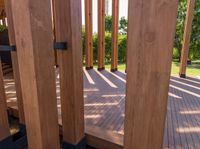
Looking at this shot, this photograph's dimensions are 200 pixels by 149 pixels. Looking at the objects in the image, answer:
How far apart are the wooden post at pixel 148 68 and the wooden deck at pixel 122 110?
940 mm

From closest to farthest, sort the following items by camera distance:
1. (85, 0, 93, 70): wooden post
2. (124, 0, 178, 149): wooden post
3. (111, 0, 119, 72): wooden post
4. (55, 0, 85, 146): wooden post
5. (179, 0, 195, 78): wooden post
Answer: (124, 0, 178, 149): wooden post, (55, 0, 85, 146): wooden post, (179, 0, 195, 78): wooden post, (111, 0, 119, 72): wooden post, (85, 0, 93, 70): wooden post

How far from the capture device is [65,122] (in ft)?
5.51

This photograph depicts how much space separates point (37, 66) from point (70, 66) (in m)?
0.42

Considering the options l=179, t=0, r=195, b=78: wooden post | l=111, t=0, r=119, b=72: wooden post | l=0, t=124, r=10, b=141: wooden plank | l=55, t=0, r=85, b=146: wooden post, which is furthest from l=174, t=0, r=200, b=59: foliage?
l=0, t=124, r=10, b=141: wooden plank

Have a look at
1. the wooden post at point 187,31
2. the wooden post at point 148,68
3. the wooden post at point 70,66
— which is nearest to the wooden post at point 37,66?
the wooden post at point 70,66

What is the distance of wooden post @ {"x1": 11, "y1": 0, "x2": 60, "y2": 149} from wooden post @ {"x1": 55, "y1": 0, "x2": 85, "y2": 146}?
276mm

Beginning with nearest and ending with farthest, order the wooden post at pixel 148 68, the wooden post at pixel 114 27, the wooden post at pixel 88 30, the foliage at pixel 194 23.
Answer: the wooden post at pixel 148 68, the wooden post at pixel 114 27, the wooden post at pixel 88 30, the foliage at pixel 194 23

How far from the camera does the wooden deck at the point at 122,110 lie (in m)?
2.07

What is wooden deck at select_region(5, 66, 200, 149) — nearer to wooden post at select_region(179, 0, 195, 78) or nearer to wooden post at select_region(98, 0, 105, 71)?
wooden post at select_region(179, 0, 195, 78)

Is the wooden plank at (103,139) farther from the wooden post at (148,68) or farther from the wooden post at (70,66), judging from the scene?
the wooden post at (148,68)

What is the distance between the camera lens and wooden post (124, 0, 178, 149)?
848 mm

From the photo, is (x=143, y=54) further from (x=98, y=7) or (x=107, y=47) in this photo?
(x=107, y=47)

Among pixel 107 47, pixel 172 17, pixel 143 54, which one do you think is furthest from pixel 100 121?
pixel 107 47

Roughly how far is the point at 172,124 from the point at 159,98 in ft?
5.52
